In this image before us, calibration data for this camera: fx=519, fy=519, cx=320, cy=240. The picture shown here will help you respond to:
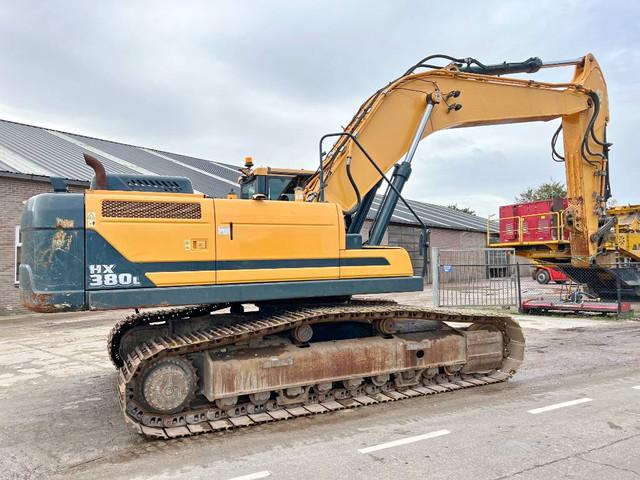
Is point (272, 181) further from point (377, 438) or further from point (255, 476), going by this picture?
point (255, 476)

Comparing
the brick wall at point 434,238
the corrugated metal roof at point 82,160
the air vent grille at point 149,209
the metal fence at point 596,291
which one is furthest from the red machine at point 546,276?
the air vent grille at point 149,209

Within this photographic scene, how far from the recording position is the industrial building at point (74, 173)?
15.7m

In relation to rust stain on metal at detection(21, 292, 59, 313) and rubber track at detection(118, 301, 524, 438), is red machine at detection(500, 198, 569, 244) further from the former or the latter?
rust stain on metal at detection(21, 292, 59, 313)

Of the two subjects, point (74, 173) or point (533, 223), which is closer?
point (533, 223)

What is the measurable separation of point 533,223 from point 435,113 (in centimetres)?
1033

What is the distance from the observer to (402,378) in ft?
19.6

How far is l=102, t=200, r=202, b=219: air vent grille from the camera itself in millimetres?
4797

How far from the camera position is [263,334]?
17.2 ft

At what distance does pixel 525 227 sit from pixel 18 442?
49.6 ft

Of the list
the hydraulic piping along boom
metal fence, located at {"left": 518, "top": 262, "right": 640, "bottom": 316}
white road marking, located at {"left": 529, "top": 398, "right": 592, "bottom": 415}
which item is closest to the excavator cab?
the hydraulic piping along boom

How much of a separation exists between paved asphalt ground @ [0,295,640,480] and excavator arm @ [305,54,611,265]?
2.63m

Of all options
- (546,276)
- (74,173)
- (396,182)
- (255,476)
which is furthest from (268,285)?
(546,276)

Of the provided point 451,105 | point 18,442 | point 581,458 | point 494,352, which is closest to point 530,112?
point 451,105

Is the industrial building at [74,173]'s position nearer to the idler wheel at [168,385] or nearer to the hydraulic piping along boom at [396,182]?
the hydraulic piping along boom at [396,182]
